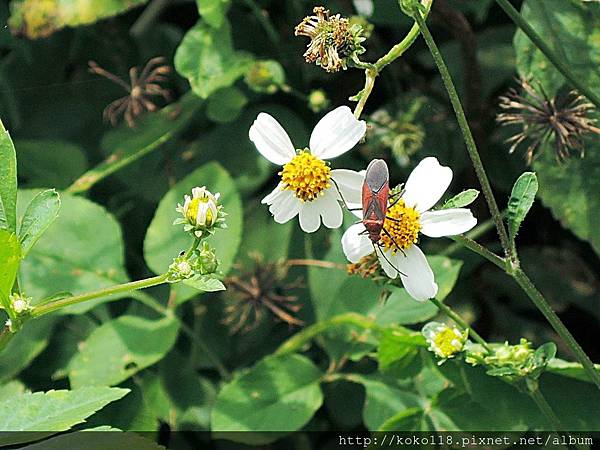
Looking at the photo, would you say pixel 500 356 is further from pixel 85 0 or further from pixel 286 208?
pixel 85 0

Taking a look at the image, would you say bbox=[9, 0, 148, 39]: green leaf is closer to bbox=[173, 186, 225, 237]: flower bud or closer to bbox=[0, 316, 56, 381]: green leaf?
bbox=[0, 316, 56, 381]: green leaf

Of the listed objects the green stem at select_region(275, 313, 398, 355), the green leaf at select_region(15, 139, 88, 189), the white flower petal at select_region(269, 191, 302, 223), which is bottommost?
the green stem at select_region(275, 313, 398, 355)

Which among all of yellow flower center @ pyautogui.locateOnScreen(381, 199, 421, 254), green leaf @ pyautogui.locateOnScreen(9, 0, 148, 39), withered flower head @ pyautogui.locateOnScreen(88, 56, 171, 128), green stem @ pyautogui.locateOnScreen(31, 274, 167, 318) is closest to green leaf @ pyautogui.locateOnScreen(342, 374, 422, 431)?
yellow flower center @ pyautogui.locateOnScreen(381, 199, 421, 254)

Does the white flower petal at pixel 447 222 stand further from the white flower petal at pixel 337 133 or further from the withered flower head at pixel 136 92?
the withered flower head at pixel 136 92

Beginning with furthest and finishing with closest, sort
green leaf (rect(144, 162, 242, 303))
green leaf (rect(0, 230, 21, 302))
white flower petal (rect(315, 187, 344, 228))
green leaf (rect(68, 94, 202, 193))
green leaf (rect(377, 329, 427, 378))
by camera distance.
Answer: 1. green leaf (rect(68, 94, 202, 193))
2. green leaf (rect(144, 162, 242, 303))
3. green leaf (rect(377, 329, 427, 378))
4. white flower petal (rect(315, 187, 344, 228))
5. green leaf (rect(0, 230, 21, 302))

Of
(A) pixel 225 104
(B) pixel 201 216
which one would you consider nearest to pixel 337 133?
(B) pixel 201 216

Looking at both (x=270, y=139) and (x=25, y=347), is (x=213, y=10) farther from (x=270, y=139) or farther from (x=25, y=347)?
(x=25, y=347)
